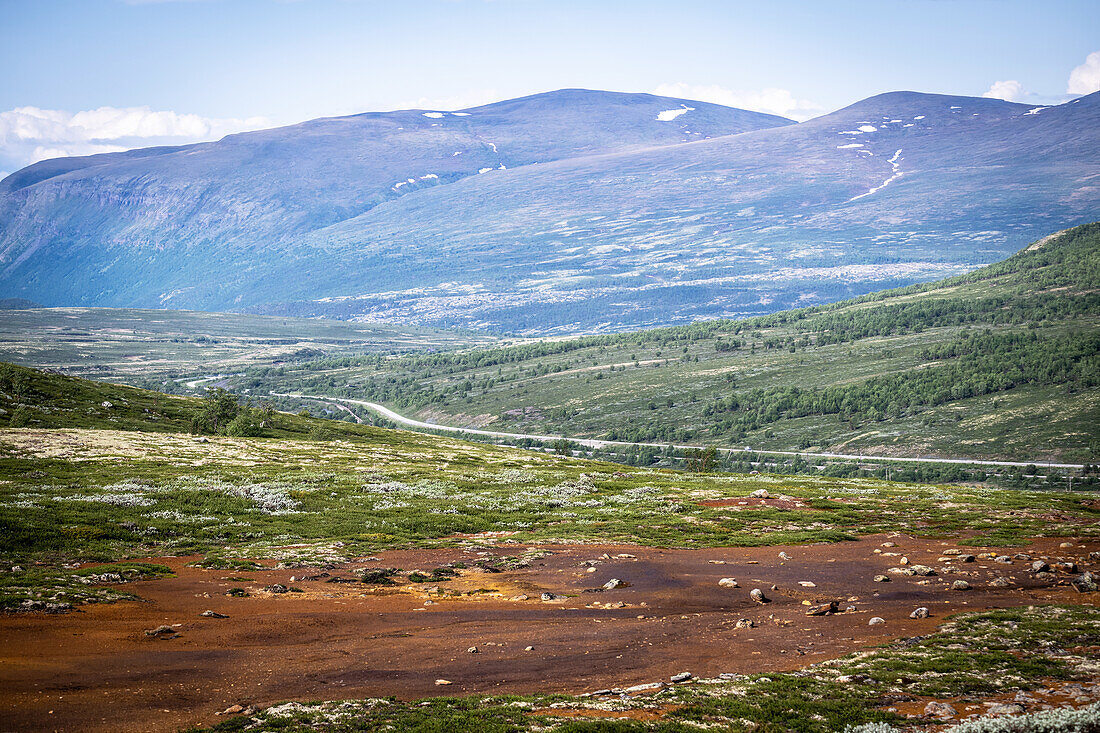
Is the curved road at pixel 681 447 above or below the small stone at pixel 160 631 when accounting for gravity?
below

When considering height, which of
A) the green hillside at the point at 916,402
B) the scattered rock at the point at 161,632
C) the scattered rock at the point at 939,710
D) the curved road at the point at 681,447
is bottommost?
the curved road at the point at 681,447

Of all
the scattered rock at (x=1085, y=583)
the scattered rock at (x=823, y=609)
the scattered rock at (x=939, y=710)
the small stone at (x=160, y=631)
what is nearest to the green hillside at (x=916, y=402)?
Answer: the scattered rock at (x=1085, y=583)

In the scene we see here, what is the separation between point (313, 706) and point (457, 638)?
21.2 ft

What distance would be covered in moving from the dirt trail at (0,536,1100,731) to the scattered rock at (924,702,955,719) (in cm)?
402

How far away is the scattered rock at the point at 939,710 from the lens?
1745 cm

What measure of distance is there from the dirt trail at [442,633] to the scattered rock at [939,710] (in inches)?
158

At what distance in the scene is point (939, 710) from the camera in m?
17.6

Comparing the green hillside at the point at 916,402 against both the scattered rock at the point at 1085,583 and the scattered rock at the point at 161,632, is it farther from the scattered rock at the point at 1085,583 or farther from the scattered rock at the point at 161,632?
the scattered rock at the point at 161,632

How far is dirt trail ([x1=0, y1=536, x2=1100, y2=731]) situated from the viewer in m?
18.5

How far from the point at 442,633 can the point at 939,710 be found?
1341 cm

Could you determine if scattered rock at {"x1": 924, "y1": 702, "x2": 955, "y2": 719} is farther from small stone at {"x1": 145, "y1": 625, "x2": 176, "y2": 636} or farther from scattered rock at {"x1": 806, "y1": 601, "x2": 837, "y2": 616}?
small stone at {"x1": 145, "y1": 625, "x2": 176, "y2": 636}

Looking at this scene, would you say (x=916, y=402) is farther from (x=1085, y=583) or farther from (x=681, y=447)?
(x=1085, y=583)

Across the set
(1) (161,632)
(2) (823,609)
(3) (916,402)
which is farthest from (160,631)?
(3) (916,402)

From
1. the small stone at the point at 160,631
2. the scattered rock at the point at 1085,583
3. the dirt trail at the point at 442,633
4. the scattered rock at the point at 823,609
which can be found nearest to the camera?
the dirt trail at the point at 442,633
